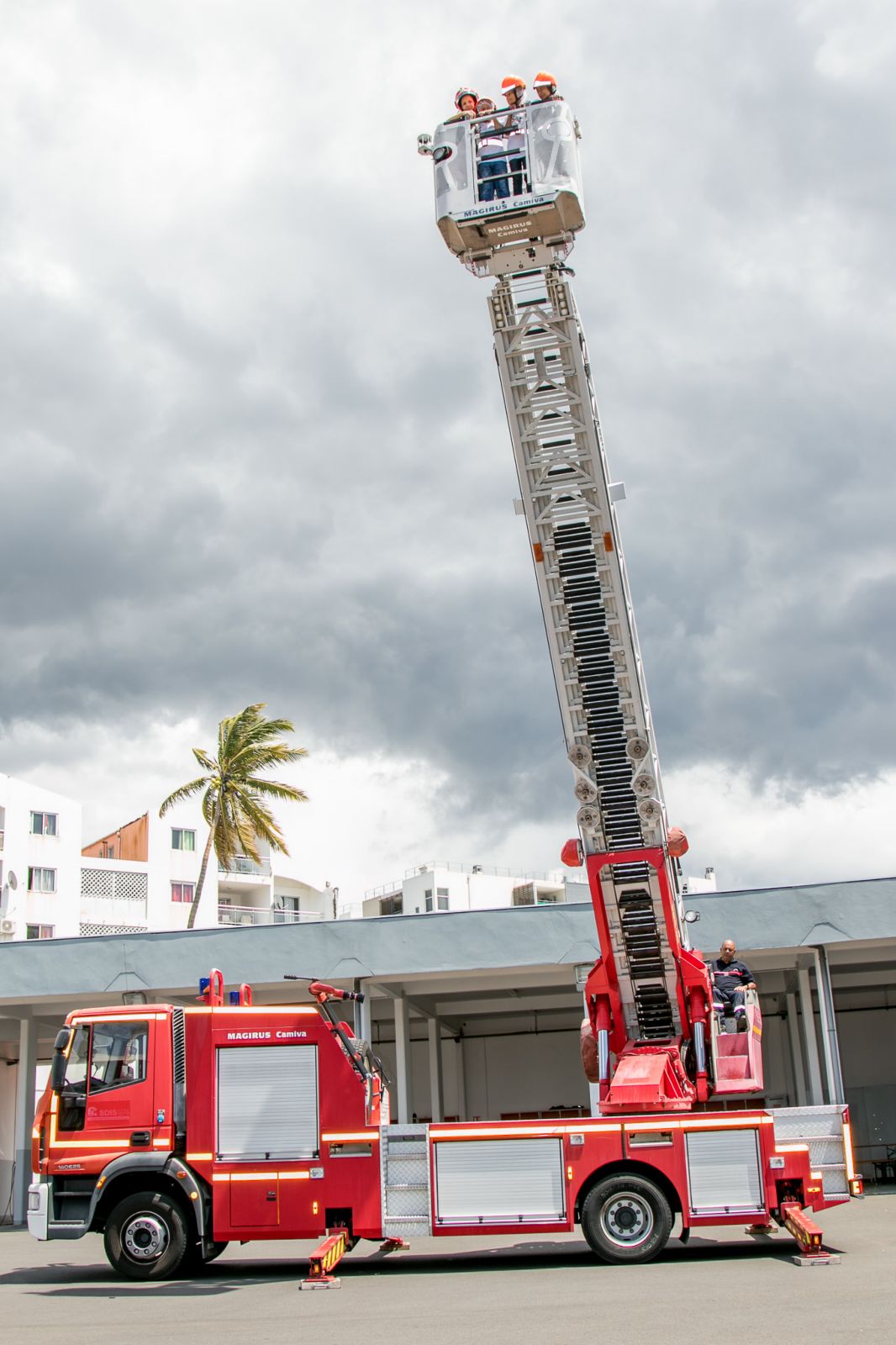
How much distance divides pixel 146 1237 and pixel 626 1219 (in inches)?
193

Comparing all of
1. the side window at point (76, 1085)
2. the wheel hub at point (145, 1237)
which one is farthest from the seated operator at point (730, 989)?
the side window at point (76, 1085)

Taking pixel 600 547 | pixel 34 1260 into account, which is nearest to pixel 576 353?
pixel 600 547

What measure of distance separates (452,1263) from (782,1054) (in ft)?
78.7

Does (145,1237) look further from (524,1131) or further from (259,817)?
(259,817)

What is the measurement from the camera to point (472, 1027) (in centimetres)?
3819

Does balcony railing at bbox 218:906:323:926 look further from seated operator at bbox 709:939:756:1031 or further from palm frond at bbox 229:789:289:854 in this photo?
seated operator at bbox 709:939:756:1031

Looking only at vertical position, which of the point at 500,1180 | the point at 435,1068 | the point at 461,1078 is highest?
the point at 435,1068

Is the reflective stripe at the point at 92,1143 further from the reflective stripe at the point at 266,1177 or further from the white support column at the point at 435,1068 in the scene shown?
the white support column at the point at 435,1068

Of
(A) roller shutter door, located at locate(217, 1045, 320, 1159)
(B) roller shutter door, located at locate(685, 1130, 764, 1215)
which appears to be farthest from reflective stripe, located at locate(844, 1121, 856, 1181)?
(A) roller shutter door, located at locate(217, 1045, 320, 1159)

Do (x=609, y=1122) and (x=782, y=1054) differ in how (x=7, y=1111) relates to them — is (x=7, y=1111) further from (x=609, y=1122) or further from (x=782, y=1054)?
(x=609, y=1122)

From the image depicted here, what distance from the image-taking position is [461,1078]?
3834 centimetres

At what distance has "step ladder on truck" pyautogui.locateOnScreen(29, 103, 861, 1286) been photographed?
1259 cm

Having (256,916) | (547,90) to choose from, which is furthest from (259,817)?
(547,90)

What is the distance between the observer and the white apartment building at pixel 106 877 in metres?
54.4
